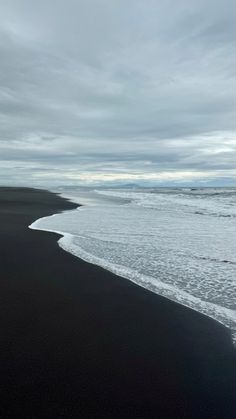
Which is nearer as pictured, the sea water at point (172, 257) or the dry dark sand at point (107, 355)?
the dry dark sand at point (107, 355)

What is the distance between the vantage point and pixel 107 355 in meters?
4.64

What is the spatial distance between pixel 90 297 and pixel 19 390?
310 cm

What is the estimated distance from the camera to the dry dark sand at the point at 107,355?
3.67 m

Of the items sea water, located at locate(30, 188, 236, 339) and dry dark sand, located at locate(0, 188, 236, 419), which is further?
sea water, located at locate(30, 188, 236, 339)

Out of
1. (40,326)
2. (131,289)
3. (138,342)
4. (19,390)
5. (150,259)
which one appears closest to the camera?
(19,390)

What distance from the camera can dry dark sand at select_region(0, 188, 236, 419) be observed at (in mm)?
3670

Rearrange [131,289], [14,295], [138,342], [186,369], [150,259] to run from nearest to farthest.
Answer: [186,369] < [138,342] < [14,295] < [131,289] < [150,259]

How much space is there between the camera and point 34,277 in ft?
26.1

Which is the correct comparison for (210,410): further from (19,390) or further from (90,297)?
(90,297)

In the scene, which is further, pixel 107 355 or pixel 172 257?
pixel 172 257

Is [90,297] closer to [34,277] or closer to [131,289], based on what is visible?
[131,289]

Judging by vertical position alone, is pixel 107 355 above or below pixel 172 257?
below

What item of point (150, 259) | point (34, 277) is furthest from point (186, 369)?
point (150, 259)

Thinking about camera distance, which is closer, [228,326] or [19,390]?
[19,390]
